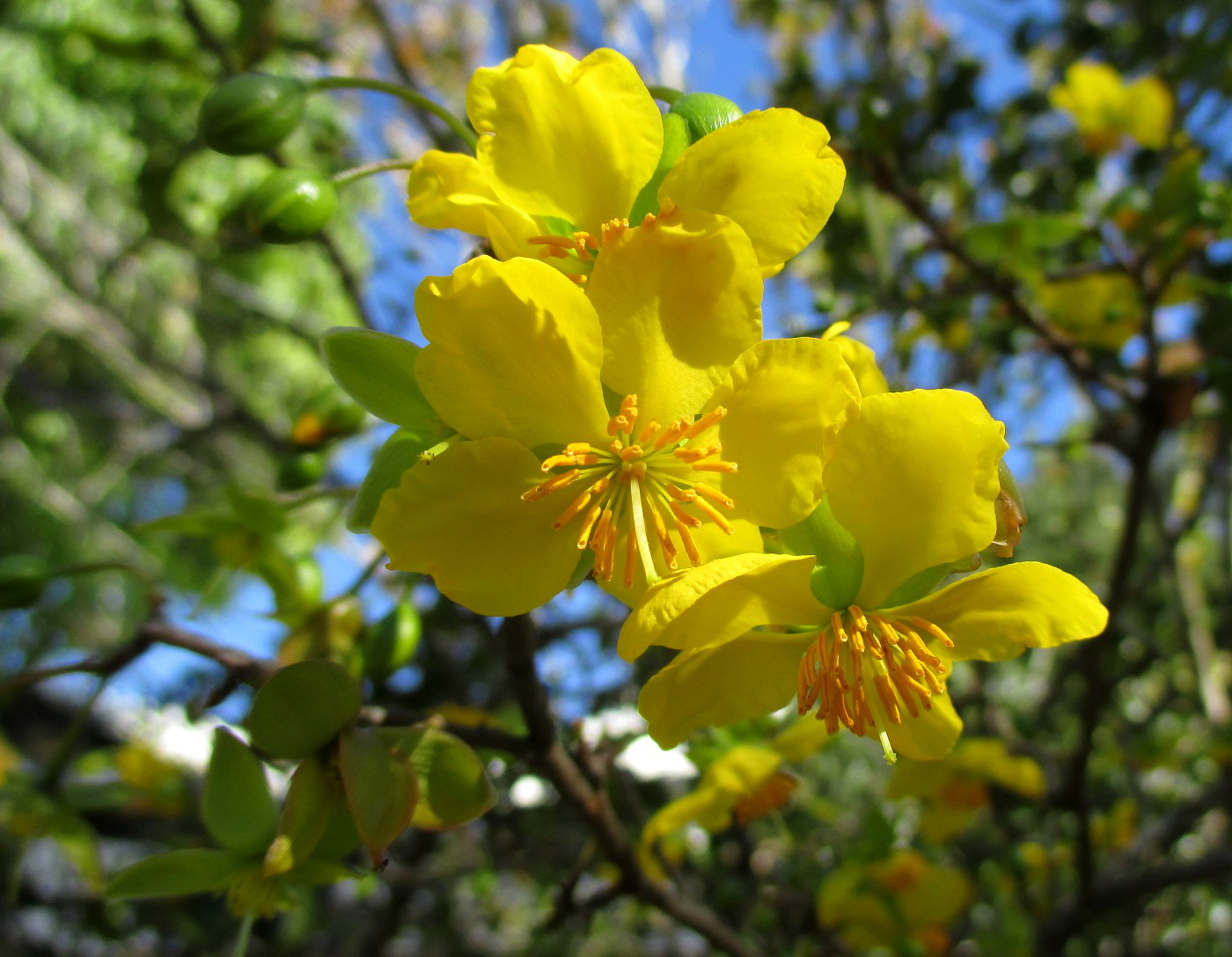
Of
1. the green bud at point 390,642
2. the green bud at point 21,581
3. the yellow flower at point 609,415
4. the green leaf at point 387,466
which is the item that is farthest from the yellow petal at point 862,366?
the green bud at point 21,581

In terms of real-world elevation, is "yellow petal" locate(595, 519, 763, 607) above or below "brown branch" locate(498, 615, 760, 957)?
above

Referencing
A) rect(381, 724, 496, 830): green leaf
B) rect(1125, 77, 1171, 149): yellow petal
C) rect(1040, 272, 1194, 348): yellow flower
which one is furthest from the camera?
rect(1125, 77, 1171, 149): yellow petal

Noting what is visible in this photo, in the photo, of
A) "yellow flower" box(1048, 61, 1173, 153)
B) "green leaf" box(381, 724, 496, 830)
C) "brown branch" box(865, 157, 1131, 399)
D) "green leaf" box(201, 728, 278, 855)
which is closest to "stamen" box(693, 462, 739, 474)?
"green leaf" box(381, 724, 496, 830)

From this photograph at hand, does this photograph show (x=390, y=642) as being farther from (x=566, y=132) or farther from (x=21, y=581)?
(x=566, y=132)

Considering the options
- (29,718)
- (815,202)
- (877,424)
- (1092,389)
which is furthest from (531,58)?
(29,718)

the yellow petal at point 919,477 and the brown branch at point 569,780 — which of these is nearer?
the yellow petal at point 919,477

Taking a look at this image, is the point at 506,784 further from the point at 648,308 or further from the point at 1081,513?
the point at 1081,513

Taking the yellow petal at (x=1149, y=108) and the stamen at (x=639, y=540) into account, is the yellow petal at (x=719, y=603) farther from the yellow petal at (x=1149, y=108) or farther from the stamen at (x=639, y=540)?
the yellow petal at (x=1149, y=108)

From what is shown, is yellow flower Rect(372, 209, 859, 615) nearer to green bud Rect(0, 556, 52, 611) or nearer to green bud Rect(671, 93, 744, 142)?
green bud Rect(671, 93, 744, 142)
